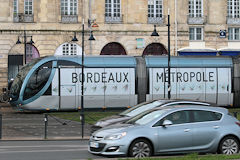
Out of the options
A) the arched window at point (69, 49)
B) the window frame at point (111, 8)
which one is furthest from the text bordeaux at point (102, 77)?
the window frame at point (111, 8)

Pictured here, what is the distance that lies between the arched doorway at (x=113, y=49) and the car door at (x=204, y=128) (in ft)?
119

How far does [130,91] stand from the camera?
37094mm

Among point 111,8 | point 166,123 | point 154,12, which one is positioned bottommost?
point 166,123

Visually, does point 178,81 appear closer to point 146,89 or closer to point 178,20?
point 146,89

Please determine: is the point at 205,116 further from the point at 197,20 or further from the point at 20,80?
the point at 197,20

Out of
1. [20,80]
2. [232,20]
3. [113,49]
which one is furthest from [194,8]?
[20,80]

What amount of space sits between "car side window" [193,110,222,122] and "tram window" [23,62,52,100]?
21215 millimetres

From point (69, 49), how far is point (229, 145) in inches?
1417

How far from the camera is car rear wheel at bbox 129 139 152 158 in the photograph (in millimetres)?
14438

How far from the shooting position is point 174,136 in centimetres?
1477

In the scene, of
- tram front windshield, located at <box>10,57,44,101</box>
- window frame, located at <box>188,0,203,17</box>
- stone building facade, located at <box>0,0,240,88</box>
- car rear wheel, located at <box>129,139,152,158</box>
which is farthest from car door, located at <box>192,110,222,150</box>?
window frame, located at <box>188,0,203,17</box>

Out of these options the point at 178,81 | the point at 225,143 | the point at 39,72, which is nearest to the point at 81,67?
the point at 39,72

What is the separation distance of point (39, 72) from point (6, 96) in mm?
11593

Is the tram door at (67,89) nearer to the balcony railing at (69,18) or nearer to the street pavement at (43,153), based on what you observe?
the balcony railing at (69,18)
